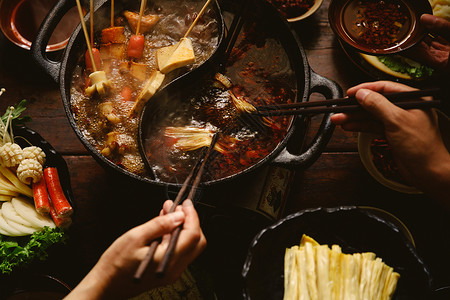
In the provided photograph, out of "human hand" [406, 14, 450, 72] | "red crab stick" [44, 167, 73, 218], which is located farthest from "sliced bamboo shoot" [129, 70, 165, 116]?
"human hand" [406, 14, 450, 72]

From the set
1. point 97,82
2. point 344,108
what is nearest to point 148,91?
point 97,82

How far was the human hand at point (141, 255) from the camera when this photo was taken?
1771mm

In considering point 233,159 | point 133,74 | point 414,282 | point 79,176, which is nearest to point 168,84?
point 133,74

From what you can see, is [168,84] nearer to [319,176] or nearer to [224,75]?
[224,75]

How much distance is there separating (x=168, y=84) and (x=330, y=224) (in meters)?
1.32

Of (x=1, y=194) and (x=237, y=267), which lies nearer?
(x=1, y=194)

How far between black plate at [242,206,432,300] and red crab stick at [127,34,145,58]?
4.89ft

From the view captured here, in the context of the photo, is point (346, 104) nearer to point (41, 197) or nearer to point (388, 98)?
point (388, 98)

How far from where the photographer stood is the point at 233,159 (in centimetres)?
256

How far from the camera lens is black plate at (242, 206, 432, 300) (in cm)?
210

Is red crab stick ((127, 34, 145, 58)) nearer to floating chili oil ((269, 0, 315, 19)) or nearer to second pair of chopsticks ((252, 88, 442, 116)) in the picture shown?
second pair of chopsticks ((252, 88, 442, 116))

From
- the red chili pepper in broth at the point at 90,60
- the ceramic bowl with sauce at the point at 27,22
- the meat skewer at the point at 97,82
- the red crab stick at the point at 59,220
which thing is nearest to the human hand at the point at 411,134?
the meat skewer at the point at 97,82

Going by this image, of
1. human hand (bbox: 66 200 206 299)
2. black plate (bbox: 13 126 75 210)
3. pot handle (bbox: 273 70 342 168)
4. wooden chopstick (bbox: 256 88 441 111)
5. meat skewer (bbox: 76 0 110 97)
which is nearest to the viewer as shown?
human hand (bbox: 66 200 206 299)

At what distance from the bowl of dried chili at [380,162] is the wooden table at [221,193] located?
17cm
